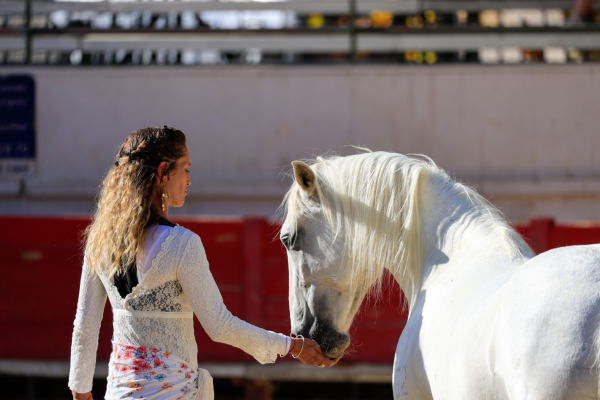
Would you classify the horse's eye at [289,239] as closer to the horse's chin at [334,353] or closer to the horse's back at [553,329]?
the horse's chin at [334,353]

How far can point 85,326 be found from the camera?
1753 millimetres

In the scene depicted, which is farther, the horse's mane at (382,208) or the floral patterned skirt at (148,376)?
the horse's mane at (382,208)

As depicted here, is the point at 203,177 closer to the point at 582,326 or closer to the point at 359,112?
the point at 359,112

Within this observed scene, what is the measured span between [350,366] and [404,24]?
14.3ft

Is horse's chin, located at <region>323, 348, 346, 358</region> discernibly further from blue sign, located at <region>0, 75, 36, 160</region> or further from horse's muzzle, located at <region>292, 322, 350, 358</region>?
blue sign, located at <region>0, 75, 36, 160</region>

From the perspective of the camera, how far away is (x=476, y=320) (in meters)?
1.49

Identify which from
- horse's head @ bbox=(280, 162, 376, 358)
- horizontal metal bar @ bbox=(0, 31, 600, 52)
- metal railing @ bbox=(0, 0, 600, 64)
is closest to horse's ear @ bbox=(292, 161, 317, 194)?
horse's head @ bbox=(280, 162, 376, 358)

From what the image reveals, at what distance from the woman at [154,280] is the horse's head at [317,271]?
0.35m

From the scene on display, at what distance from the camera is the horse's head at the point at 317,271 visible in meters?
2.00

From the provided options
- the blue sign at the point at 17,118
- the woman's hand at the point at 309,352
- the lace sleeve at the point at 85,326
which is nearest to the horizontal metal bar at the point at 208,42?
the blue sign at the point at 17,118

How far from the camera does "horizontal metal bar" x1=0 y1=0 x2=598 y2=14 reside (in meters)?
7.16

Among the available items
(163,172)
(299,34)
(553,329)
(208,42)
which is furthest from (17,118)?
(553,329)

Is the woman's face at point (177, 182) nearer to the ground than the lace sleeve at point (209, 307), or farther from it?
farther from it

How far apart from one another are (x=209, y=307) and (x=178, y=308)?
95 mm
